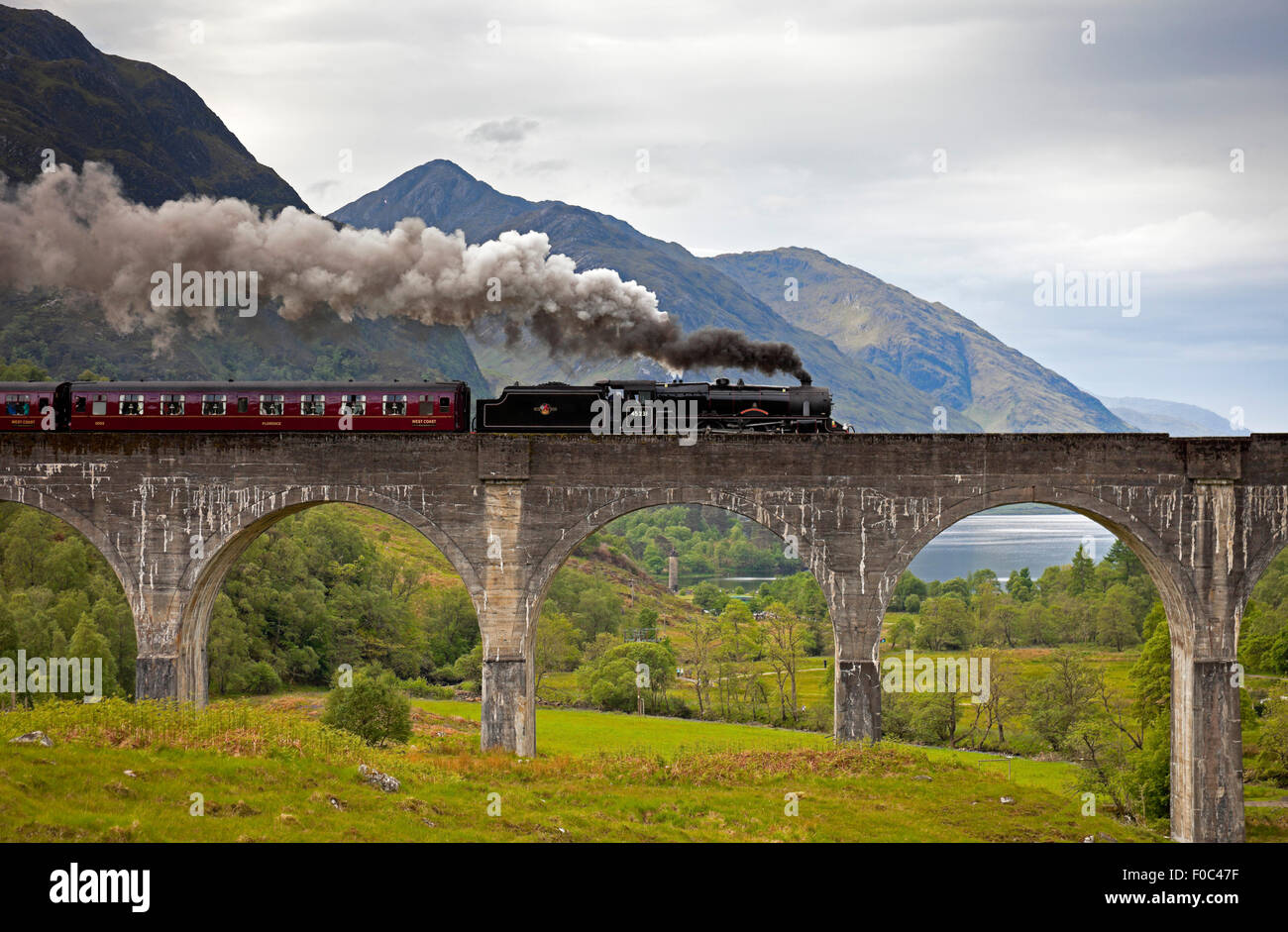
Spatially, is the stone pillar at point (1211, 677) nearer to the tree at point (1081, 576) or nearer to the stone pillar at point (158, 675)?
the stone pillar at point (158, 675)

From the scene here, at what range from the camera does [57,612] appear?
61969 millimetres

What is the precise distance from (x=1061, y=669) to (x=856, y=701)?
41.8 m

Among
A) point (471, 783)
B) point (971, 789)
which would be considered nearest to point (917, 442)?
point (971, 789)

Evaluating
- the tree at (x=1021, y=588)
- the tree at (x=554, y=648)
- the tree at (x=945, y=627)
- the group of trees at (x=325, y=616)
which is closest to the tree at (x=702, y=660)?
the tree at (x=554, y=648)

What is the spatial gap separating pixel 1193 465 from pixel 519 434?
2203 cm

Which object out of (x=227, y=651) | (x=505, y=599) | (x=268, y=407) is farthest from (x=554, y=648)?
(x=268, y=407)

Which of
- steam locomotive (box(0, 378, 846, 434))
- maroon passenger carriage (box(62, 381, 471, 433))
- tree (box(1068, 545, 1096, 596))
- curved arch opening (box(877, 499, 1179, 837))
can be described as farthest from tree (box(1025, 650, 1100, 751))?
tree (box(1068, 545, 1096, 596))

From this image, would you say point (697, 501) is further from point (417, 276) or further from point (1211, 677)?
point (417, 276)

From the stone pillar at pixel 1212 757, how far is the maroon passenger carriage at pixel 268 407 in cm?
2594

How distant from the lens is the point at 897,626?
105m

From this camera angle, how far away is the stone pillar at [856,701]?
35.0 meters

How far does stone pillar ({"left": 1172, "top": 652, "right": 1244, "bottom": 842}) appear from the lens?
111 feet

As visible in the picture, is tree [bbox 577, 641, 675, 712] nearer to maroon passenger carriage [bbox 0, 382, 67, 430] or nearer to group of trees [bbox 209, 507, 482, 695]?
group of trees [bbox 209, 507, 482, 695]

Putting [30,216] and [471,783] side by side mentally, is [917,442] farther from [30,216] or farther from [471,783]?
[30,216]
